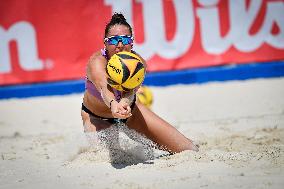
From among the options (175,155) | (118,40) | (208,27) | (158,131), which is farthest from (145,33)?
(175,155)

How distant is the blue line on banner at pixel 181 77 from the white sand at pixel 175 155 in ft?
0.41

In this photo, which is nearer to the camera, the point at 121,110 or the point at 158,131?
the point at 121,110

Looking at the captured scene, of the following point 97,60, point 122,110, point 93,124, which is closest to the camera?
point 122,110

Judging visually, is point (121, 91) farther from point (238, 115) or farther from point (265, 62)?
point (265, 62)

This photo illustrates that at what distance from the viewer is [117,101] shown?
12.3ft

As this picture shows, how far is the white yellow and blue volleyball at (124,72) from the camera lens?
11.9 feet

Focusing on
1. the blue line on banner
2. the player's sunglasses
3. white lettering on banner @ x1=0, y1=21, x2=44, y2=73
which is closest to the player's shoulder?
the player's sunglasses

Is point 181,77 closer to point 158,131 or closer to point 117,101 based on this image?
point 158,131

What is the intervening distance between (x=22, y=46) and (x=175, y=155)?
484cm

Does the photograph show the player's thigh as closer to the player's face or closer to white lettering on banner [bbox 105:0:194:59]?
the player's face

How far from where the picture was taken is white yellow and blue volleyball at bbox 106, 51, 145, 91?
363 centimetres

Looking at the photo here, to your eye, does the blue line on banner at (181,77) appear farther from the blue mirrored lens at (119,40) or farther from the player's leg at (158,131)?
the blue mirrored lens at (119,40)

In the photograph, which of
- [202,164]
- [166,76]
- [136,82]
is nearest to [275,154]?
[202,164]

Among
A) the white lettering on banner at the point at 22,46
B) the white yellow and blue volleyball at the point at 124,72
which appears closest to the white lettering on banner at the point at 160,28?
the white lettering on banner at the point at 22,46
